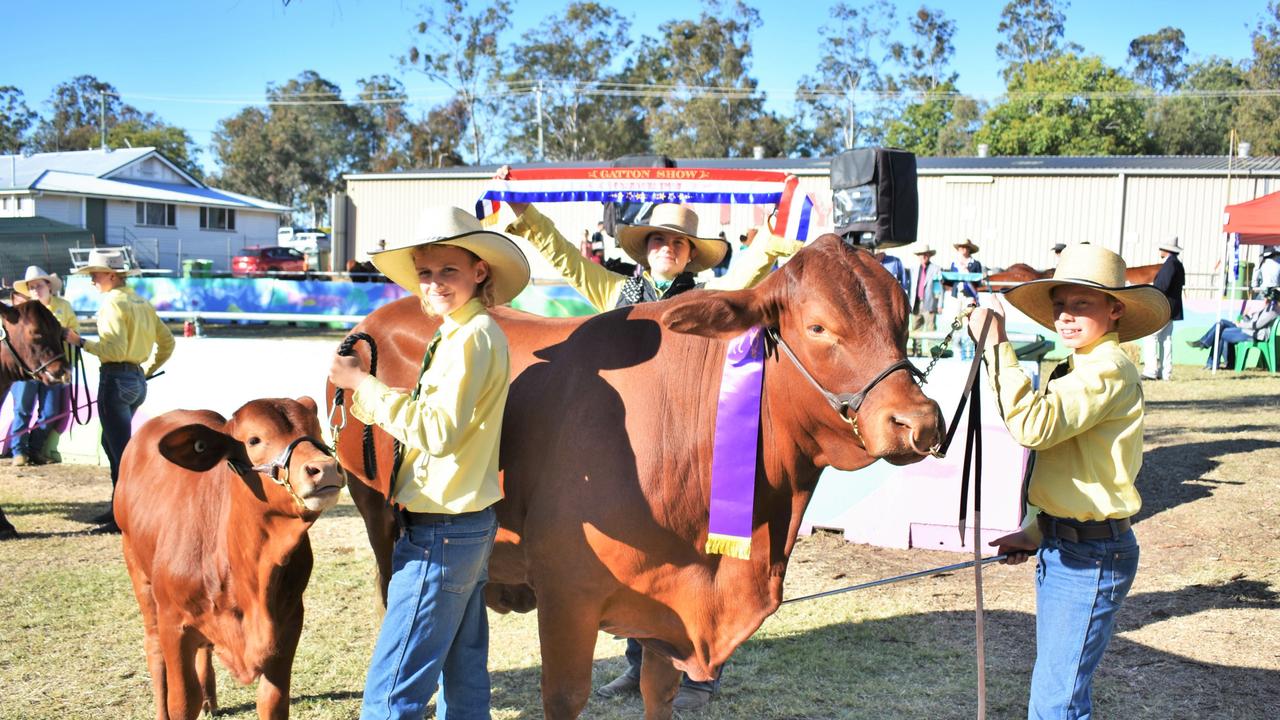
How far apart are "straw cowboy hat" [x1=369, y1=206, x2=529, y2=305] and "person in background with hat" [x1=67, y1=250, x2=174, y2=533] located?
4.69 metres

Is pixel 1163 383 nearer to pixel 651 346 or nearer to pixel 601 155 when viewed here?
pixel 651 346

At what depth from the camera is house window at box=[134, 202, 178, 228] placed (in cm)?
4326

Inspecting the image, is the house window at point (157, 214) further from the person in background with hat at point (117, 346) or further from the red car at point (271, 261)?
the person in background with hat at point (117, 346)

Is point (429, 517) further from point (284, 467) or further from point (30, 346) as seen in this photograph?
point (30, 346)

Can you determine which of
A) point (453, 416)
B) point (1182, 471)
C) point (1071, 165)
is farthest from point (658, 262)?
point (1071, 165)

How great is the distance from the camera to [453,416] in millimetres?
2885

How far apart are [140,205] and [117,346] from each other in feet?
133

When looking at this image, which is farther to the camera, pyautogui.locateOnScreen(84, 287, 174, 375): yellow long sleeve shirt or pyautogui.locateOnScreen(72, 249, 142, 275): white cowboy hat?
pyautogui.locateOnScreen(72, 249, 142, 275): white cowboy hat

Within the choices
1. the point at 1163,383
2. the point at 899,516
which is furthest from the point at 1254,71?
the point at 899,516

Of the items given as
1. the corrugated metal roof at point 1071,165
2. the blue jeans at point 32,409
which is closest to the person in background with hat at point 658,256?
the blue jeans at point 32,409

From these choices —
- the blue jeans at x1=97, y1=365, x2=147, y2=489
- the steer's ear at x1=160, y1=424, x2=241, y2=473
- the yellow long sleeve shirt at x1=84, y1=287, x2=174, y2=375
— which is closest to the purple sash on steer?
the steer's ear at x1=160, y1=424, x2=241, y2=473

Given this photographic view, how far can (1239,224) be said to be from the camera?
14250 millimetres

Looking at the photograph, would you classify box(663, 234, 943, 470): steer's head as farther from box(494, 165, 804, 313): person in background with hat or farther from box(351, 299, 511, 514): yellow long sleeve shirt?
box(494, 165, 804, 313): person in background with hat

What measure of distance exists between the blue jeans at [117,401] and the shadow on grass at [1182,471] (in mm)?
7870
